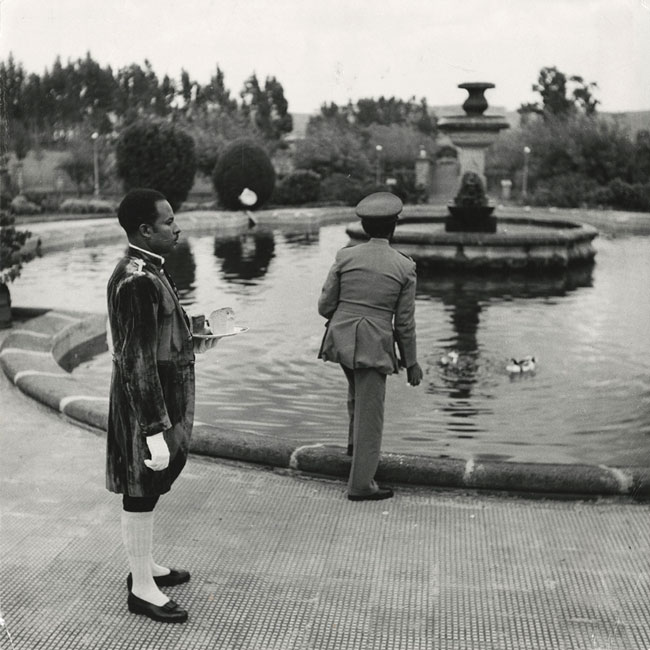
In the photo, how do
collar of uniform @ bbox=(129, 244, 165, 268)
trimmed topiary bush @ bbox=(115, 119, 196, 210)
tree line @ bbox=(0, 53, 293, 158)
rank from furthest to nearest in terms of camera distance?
tree line @ bbox=(0, 53, 293, 158) → trimmed topiary bush @ bbox=(115, 119, 196, 210) → collar of uniform @ bbox=(129, 244, 165, 268)

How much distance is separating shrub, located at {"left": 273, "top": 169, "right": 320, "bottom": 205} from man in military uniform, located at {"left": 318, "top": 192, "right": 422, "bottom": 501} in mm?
29973

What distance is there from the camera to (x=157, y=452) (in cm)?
332

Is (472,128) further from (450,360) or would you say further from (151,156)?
(450,360)

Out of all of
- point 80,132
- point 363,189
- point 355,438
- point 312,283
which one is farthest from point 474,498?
point 80,132

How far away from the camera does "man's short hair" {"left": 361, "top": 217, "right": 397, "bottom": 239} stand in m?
4.63

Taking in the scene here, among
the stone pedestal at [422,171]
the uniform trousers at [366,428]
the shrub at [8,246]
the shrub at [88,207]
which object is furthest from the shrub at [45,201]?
the uniform trousers at [366,428]

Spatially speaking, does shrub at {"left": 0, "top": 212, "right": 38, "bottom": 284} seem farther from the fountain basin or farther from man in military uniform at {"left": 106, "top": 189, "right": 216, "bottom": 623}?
the fountain basin

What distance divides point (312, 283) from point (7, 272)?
5.61m

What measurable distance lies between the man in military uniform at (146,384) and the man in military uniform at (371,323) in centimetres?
120

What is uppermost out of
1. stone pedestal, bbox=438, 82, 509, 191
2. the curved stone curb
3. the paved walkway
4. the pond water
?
stone pedestal, bbox=438, 82, 509, 191

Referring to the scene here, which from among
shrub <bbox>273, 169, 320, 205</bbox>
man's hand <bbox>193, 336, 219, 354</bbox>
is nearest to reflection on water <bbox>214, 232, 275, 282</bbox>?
shrub <bbox>273, 169, 320, 205</bbox>

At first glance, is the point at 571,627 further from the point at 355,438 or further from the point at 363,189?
the point at 363,189

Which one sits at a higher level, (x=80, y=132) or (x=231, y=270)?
(x=80, y=132)

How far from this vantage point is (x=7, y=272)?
9398 mm
